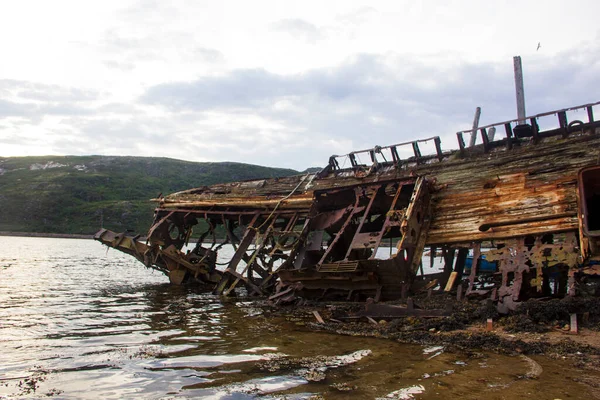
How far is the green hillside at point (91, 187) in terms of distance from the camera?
10319 cm

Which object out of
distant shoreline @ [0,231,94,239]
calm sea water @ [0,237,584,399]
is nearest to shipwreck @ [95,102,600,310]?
calm sea water @ [0,237,584,399]

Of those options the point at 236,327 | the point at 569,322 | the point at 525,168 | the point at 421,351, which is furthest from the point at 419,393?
the point at 525,168

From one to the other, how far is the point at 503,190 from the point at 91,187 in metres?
136

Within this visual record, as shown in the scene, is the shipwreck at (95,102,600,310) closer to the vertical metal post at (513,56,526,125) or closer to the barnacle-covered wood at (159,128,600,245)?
the barnacle-covered wood at (159,128,600,245)

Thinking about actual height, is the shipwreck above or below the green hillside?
below

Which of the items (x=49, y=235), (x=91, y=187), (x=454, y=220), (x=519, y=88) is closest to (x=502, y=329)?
(x=454, y=220)

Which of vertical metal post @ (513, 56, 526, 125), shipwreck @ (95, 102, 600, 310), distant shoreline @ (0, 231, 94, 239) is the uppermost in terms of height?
vertical metal post @ (513, 56, 526, 125)

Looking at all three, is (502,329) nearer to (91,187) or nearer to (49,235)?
(49,235)

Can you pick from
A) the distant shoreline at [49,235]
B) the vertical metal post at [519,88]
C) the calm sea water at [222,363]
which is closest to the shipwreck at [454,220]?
the calm sea water at [222,363]

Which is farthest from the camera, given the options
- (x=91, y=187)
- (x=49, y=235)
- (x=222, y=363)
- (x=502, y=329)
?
(x=91, y=187)

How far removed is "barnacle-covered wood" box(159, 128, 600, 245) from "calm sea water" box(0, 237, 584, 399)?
507 cm

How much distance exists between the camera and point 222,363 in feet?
22.5

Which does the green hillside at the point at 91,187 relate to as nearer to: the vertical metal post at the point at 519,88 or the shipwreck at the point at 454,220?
the shipwreck at the point at 454,220

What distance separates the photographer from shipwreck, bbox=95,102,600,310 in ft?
32.5
